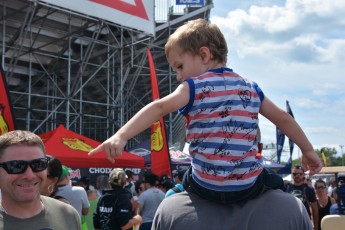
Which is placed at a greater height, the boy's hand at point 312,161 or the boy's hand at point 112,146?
the boy's hand at point 112,146

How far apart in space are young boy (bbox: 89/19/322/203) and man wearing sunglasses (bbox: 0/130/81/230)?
0.83 m

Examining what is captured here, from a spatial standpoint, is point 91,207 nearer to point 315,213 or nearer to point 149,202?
point 149,202

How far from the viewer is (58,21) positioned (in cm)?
1284

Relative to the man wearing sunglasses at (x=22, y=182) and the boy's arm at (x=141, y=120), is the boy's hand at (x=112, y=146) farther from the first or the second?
the man wearing sunglasses at (x=22, y=182)

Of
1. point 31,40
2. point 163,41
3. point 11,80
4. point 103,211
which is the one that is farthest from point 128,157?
point 163,41

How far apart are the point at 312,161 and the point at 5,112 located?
4.21 meters

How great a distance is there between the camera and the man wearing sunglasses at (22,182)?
82.9 inches

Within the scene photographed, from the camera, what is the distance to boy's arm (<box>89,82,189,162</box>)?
1428mm

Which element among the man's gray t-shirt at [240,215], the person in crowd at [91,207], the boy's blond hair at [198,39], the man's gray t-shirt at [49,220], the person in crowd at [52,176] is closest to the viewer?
the man's gray t-shirt at [240,215]

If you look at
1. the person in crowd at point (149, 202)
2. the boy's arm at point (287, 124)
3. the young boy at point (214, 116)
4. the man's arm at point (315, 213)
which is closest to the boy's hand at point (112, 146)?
the young boy at point (214, 116)

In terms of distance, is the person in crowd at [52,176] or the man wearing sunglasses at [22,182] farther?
the person in crowd at [52,176]

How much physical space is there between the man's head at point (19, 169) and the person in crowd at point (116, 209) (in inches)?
124

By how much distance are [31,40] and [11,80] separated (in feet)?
5.72

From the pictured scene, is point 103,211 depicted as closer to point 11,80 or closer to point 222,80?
point 222,80
